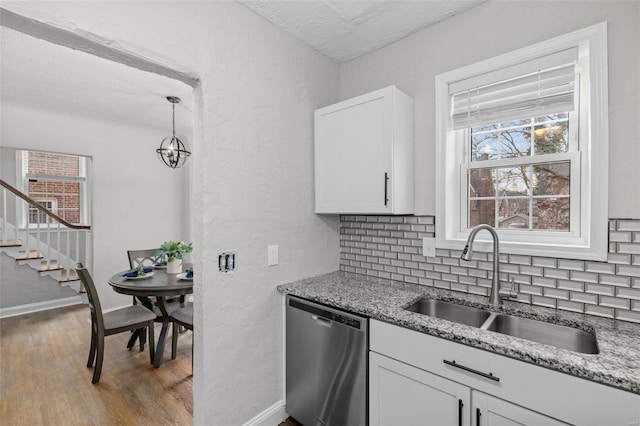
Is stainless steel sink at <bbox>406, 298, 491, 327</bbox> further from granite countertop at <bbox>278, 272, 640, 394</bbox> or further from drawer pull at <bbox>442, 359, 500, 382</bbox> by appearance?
drawer pull at <bbox>442, 359, 500, 382</bbox>

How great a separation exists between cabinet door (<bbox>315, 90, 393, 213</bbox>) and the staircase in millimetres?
3982

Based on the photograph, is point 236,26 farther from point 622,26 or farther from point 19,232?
point 19,232

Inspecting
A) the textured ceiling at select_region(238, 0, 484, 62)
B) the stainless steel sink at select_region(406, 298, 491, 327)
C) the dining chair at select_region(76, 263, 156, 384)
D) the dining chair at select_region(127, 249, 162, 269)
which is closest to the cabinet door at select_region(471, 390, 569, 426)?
the stainless steel sink at select_region(406, 298, 491, 327)

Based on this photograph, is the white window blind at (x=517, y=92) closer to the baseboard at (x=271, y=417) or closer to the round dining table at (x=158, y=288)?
the baseboard at (x=271, y=417)

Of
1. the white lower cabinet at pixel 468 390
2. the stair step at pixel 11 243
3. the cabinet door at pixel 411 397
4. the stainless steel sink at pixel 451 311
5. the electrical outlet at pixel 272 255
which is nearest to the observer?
the white lower cabinet at pixel 468 390

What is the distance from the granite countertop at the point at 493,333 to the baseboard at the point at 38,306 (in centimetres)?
454

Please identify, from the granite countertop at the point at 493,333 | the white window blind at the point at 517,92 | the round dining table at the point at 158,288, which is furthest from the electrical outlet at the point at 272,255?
the white window blind at the point at 517,92

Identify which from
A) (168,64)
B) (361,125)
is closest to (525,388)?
(361,125)

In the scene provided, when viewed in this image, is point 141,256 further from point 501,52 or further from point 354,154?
point 501,52

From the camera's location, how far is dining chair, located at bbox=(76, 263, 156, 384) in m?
2.57

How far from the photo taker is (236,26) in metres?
1.80

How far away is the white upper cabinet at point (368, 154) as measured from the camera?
1887 millimetres

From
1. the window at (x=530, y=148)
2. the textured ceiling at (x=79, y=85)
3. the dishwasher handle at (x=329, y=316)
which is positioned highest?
the textured ceiling at (x=79, y=85)

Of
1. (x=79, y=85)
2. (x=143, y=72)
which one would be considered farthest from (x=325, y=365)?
(x=79, y=85)
